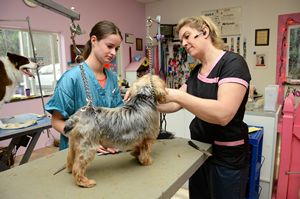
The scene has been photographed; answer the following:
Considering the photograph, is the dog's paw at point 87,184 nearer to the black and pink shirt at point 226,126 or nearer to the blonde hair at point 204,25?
the black and pink shirt at point 226,126

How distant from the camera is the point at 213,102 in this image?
952 millimetres

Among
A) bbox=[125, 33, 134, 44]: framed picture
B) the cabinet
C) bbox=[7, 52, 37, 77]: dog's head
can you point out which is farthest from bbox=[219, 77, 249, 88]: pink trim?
bbox=[125, 33, 134, 44]: framed picture

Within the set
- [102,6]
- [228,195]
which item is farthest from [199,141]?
[102,6]

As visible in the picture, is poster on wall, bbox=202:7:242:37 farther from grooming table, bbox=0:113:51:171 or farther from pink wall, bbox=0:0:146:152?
grooming table, bbox=0:113:51:171

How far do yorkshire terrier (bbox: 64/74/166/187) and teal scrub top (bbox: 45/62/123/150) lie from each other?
25 centimetres

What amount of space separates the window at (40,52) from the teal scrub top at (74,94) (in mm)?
2336

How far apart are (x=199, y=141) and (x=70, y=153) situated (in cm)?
66

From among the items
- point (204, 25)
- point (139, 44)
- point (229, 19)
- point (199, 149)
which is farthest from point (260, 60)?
point (199, 149)

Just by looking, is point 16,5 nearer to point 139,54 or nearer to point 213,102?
point 139,54

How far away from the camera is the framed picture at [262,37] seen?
3918 millimetres

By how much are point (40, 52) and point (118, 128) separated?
317cm

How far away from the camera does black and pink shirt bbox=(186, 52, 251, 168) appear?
1.04 meters

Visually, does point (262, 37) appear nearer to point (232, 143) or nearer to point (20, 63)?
point (232, 143)

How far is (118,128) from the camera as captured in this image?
0.87 m
